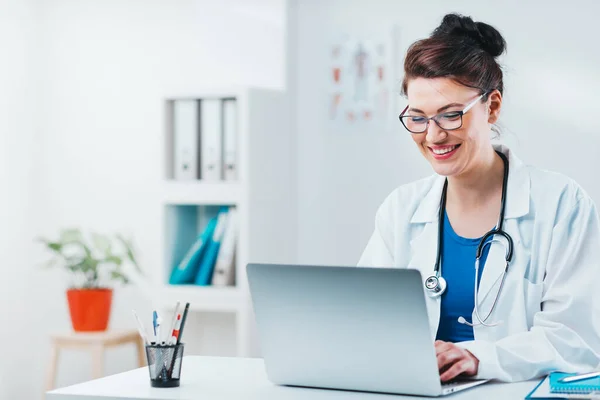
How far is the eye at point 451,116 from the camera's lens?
6.30 feet

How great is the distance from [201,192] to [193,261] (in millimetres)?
282

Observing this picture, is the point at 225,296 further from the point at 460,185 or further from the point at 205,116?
the point at 460,185

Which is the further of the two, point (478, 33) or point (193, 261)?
point (193, 261)

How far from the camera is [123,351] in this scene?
4.09 m

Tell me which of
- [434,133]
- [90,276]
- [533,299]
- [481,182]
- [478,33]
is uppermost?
[478,33]

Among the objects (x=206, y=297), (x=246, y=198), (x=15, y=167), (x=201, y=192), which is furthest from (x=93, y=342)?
(x=15, y=167)

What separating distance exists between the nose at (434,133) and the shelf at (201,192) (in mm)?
1671

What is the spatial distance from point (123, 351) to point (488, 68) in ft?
8.58

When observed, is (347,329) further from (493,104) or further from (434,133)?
(493,104)

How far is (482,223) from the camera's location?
6.59ft

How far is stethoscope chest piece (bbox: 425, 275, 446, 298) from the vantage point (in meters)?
1.96

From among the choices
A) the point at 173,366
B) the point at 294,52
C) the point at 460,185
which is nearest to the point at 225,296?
the point at 294,52

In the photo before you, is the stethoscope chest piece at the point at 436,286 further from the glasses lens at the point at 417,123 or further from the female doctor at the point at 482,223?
the glasses lens at the point at 417,123

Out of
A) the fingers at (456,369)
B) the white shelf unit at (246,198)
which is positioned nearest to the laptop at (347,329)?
the fingers at (456,369)
